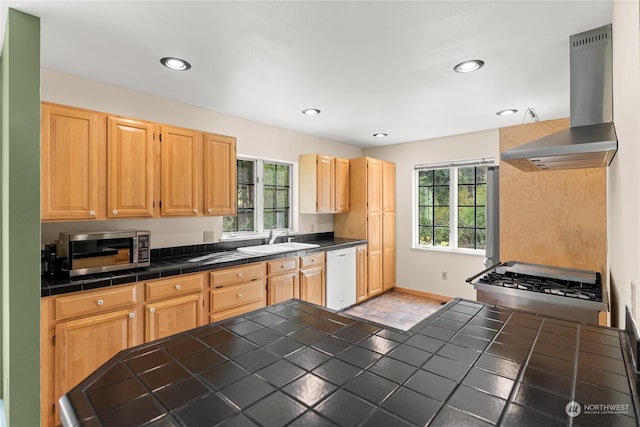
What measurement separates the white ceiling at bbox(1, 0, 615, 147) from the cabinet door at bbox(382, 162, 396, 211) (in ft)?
5.71

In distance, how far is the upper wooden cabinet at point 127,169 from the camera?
209 cm

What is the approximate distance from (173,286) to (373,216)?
3.00m

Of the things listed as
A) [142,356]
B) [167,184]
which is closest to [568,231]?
[142,356]

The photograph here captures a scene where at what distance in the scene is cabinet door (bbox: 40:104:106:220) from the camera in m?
2.04

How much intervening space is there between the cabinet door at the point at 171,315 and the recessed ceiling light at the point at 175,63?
1.73m

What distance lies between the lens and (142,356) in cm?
102

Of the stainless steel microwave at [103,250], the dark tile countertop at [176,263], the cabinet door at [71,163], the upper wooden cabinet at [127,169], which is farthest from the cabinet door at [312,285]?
the cabinet door at [71,163]

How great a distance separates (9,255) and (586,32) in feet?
11.1

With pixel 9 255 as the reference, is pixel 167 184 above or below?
above

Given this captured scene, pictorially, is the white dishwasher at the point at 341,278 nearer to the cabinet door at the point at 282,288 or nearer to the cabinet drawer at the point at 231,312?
the cabinet door at the point at 282,288

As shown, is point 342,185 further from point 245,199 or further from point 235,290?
point 235,290

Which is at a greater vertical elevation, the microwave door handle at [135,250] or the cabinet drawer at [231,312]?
the microwave door handle at [135,250]

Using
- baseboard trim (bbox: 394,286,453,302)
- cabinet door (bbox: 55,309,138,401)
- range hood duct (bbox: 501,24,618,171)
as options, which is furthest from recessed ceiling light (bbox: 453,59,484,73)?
baseboard trim (bbox: 394,286,453,302)

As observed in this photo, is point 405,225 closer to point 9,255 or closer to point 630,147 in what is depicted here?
point 630,147
